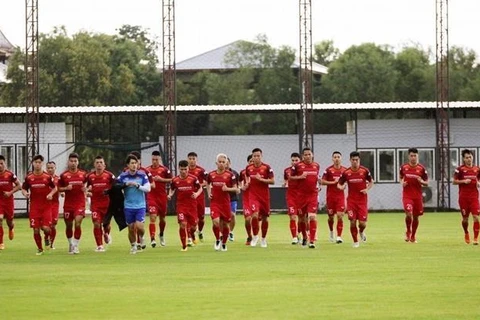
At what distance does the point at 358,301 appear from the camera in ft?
59.6

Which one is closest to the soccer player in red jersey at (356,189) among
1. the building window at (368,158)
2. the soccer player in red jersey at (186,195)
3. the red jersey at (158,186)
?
the soccer player in red jersey at (186,195)

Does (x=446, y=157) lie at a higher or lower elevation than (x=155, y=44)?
lower

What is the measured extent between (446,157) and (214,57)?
230 ft

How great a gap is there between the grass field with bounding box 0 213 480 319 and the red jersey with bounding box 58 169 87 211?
1.06 meters

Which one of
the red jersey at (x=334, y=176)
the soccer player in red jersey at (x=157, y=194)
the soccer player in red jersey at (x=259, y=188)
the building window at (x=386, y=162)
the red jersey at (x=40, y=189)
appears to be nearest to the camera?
the red jersey at (x=40, y=189)

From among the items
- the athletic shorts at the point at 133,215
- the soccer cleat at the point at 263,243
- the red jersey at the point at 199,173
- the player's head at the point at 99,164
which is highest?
the player's head at the point at 99,164

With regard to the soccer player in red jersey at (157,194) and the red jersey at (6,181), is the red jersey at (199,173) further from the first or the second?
the red jersey at (6,181)

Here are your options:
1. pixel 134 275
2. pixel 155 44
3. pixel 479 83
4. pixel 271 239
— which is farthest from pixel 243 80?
pixel 134 275

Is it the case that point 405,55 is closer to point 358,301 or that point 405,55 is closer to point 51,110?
point 51,110

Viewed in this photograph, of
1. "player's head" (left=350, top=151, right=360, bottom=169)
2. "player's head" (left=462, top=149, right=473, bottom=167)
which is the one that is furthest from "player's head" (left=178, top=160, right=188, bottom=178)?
"player's head" (left=462, top=149, right=473, bottom=167)

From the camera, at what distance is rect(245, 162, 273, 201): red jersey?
3155 cm

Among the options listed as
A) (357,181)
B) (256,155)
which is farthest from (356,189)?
(256,155)

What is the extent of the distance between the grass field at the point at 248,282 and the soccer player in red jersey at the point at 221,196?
561mm

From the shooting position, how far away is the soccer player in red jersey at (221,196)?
30.1 m
